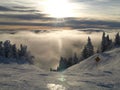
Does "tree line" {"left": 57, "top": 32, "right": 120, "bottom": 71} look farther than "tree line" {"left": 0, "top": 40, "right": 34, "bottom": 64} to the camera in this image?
Yes

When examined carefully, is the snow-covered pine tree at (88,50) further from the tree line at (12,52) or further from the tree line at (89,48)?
the tree line at (12,52)

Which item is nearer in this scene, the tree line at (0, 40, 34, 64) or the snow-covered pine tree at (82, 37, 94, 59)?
the tree line at (0, 40, 34, 64)

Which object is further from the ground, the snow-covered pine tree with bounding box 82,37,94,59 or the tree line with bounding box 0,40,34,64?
the tree line with bounding box 0,40,34,64

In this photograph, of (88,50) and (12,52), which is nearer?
(12,52)

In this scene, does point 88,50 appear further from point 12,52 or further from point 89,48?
point 12,52

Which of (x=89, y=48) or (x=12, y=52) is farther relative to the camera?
(x=89, y=48)

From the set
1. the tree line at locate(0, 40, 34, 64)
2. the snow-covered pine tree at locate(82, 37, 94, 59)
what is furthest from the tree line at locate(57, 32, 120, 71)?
the tree line at locate(0, 40, 34, 64)

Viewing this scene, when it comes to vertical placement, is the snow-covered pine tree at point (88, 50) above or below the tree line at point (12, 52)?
below

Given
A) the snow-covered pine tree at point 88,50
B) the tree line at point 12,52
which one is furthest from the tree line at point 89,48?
the tree line at point 12,52

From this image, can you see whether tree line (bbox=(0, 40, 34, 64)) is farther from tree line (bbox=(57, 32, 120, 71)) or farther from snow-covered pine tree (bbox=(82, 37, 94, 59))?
snow-covered pine tree (bbox=(82, 37, 94, 59))

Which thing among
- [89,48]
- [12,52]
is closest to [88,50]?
[89,48]

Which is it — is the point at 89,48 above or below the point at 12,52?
below

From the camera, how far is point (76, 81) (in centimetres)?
3341

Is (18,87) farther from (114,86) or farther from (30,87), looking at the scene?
(114,86)
